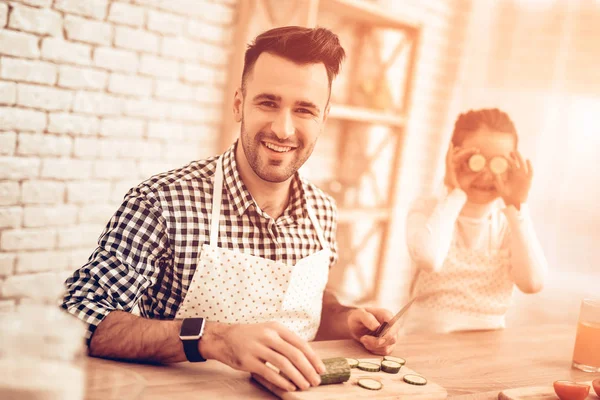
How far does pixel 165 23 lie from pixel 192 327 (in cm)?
170

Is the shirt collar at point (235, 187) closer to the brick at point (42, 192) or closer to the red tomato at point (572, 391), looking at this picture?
the red tomato at point (572, 391)

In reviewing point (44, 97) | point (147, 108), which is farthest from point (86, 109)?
point (147, 108)

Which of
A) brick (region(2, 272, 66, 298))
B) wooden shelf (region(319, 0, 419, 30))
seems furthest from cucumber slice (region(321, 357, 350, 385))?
wooden shelf (region(319, 0, 419, 30))

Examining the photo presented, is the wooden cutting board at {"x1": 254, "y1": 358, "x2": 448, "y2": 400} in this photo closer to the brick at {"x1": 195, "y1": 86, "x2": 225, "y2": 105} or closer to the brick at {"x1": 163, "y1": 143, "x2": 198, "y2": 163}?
the brick at {"x1": 163, "y1": 143, "x2": 198, "y2": 163}

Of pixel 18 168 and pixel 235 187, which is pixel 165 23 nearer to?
pixel 18 168

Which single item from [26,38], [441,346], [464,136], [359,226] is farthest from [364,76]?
[441,346]

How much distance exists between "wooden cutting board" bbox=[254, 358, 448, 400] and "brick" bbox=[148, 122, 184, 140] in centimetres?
168

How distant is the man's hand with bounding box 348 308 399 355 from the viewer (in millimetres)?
1585

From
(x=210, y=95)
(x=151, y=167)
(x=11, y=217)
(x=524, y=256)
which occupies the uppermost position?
(x=210, y=95)

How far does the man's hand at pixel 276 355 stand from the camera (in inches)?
47.4

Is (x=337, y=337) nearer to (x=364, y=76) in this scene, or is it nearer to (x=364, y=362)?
(x=364, y=362)

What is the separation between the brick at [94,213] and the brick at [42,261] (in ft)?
0.49

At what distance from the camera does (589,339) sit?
1.71 m

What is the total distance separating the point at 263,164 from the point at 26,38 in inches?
44.5
